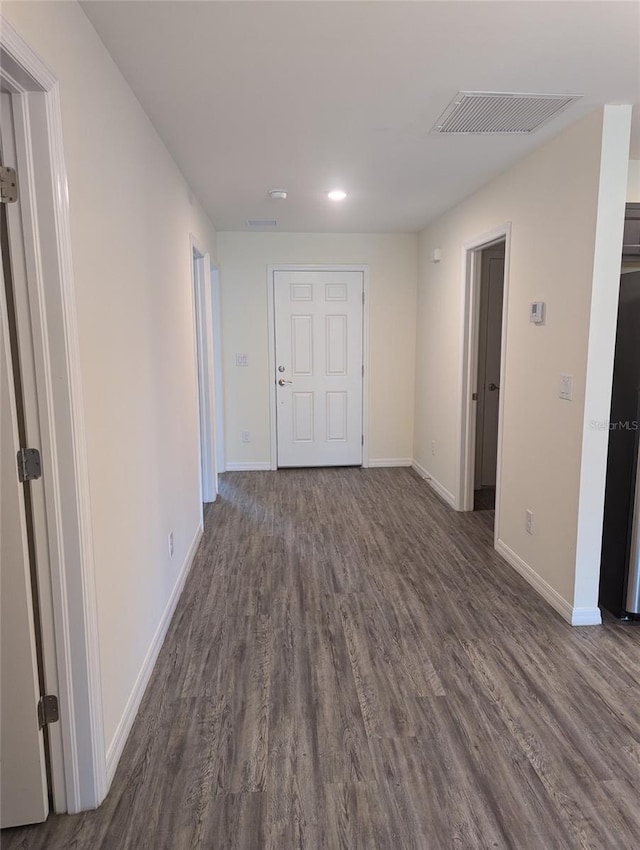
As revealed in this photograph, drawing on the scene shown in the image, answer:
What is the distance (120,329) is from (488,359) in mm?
3582

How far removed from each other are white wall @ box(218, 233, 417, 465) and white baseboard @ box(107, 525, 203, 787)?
8.14 feet

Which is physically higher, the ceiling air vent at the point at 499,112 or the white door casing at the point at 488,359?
the ceiling air vent at the point at 499,112

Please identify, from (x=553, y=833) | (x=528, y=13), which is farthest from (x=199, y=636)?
(x=528, y=13)

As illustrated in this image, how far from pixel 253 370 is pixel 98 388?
3675 millimetres

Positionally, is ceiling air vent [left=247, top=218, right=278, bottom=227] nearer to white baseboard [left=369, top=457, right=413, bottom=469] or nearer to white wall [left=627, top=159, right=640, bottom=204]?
white baseboard [left=369, top=457, right=413, bottom=469]

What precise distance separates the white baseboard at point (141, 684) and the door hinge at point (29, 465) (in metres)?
0.94

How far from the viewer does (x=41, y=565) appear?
4.67 feet

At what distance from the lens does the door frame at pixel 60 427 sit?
1.29 metres

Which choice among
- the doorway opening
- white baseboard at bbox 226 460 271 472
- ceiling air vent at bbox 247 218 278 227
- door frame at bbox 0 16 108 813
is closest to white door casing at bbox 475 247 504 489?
the doorway opening

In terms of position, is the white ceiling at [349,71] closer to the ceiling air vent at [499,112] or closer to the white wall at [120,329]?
the ceiling air vent at [499,112]

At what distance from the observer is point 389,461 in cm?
556

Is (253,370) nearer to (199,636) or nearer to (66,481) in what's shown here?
(199,636)

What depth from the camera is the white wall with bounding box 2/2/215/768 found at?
1.51 m

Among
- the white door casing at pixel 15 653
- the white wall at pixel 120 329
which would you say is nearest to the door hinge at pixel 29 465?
the white door casing at pixel 15 653
